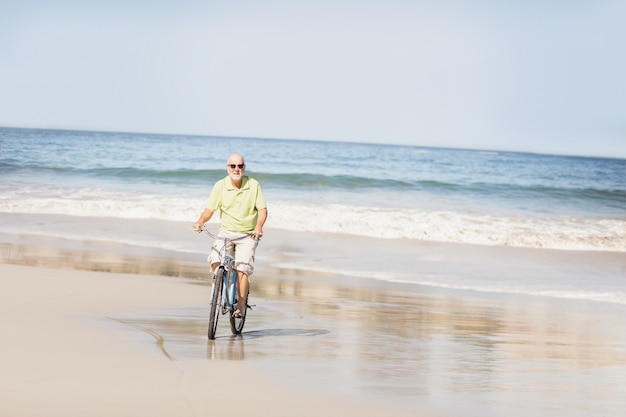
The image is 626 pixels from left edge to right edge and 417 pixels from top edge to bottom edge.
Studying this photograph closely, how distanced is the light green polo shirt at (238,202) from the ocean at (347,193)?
20.5 feet

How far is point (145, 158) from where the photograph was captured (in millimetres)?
45344

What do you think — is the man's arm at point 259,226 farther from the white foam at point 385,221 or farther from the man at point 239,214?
the white foam at point 385,221

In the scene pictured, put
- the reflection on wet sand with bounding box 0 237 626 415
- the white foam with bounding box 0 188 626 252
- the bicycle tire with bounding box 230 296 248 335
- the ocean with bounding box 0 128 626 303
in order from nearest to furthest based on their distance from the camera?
1. the reflection on wet sand with bounding box 0 237 626 415
2. the bicycle tire with bounding box 230 296 248 335
3. the white foam with bounding box 0 188 626 252
4. the ocean with bounding box 0 128 626 303

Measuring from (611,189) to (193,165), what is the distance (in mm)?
19296

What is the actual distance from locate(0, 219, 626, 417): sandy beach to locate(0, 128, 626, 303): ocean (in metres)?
2.95

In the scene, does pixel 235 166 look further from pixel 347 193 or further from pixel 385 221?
pixel 347 193

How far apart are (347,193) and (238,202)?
26.7 metres

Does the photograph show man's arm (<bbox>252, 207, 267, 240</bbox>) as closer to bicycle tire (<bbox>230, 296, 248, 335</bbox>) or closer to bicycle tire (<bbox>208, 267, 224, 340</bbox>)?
bicycle tire (<bbox>208, 267, 224, 340</bbox>)

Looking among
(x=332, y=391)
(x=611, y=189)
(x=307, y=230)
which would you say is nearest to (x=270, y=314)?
(x=332, y=391)

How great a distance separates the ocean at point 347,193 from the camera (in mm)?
22156

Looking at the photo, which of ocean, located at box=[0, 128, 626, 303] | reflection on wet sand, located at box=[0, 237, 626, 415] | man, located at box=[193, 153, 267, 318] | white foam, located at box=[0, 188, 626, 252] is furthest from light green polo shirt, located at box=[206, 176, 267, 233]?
white foam, located at box=[0, 188, 626, 252]

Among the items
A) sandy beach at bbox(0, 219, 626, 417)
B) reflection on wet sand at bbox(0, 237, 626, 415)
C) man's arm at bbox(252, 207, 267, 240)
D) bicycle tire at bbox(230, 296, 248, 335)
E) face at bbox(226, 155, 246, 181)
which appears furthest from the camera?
bicycle tire at bbox(230, 296, 248, 335)

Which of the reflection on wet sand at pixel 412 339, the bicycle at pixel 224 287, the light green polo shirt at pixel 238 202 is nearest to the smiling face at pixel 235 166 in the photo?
the light green polo shirt at pixel 238 202

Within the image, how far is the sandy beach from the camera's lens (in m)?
6.07
